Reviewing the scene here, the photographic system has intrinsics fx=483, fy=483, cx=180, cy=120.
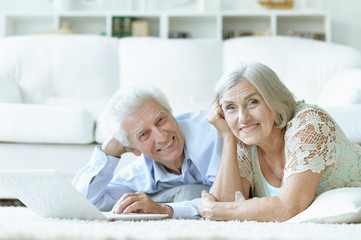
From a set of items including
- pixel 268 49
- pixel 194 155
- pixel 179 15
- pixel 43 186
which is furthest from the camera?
pixel 179 15

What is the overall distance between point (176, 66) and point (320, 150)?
2.18 meters

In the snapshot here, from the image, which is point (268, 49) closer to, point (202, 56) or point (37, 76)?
point (202, 56)

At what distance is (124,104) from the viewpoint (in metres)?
1.75

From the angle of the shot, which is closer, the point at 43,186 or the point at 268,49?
the point at 43,186

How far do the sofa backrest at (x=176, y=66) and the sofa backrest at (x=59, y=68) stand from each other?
13 centimetres

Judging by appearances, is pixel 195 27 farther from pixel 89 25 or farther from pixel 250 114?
pixel 250 114

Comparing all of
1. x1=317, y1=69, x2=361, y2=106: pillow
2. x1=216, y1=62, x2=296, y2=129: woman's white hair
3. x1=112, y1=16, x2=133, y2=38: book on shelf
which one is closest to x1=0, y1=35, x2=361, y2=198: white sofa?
x1=317, y1=69, x2=361, y2=106: pillow

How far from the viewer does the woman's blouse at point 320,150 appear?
4.45 feet

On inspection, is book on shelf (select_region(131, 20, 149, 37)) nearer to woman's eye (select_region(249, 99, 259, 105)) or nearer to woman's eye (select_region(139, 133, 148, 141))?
woman's eye (select_region(139, 133, 148, 141))

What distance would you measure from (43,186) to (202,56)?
247cm

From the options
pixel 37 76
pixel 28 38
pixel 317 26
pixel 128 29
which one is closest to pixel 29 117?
pixel 37 76

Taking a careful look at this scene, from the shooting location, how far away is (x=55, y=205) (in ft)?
3.99

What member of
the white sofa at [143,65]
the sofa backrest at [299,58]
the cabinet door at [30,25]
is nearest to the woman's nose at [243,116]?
the white sofa at [143,65]

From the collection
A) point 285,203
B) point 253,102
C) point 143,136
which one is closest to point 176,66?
point 143,136
